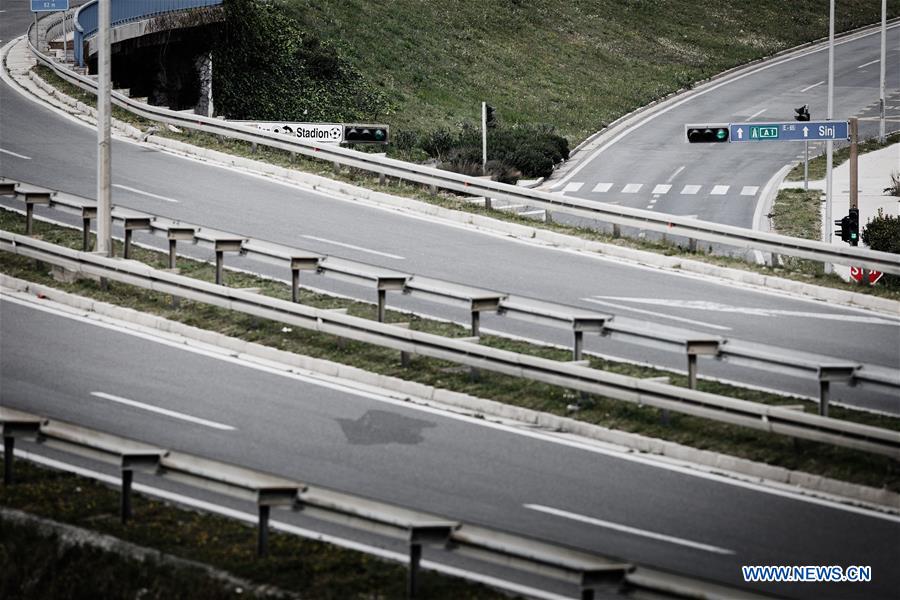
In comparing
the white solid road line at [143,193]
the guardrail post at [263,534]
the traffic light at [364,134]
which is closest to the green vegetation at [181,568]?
the guardrail post at [263,534]

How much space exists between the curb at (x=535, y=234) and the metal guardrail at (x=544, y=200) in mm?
490

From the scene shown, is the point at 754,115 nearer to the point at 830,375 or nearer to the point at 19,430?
the point at 830,375

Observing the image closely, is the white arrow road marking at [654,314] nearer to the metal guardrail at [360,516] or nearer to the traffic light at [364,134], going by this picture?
the metal guardrail at [360,516]

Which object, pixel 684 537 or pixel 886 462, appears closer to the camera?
pixel 684 537

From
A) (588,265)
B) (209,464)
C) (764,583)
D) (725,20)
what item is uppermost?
(725,20)

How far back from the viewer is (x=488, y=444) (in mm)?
15508

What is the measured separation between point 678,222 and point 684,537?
11.3 meters

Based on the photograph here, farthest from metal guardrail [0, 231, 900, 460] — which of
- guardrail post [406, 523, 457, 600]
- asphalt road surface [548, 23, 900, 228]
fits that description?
asphalt road surface [548, 23, 900, 228]

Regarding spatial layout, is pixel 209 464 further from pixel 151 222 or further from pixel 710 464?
pixel 151 222

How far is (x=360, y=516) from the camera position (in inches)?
453

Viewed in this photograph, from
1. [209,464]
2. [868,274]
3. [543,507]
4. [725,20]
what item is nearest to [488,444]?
[543,507]

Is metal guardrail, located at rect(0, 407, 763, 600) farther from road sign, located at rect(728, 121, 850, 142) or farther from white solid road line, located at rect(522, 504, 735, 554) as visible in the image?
road sign, located at rect(728, 121, 850, 142)

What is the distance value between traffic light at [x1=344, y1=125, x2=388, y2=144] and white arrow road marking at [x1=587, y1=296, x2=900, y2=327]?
34.8 ft

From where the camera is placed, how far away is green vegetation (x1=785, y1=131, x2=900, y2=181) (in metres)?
50.9
